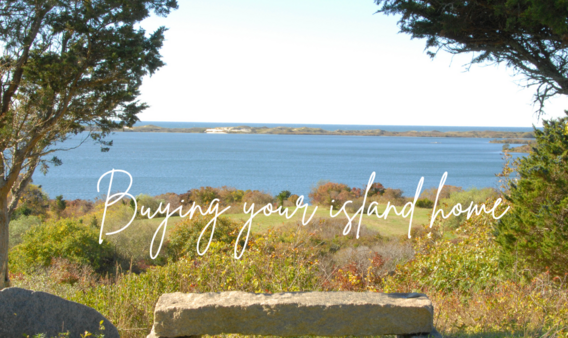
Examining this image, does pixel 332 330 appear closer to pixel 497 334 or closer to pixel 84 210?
pixel 497 334

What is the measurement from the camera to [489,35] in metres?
8.10

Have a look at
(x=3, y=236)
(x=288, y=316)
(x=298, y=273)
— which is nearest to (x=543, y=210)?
(x=298, y=273)

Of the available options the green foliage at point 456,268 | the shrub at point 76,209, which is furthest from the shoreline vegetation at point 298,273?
the shrub at point 76,209

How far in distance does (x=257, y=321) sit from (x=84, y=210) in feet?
85.1

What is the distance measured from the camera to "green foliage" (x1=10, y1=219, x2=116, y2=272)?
13211mm

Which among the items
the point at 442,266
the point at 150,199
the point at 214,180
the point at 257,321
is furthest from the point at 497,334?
the point at 214,180

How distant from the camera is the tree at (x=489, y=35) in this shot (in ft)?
24.9

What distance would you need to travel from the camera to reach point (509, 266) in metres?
7.50

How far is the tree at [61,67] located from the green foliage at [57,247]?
4318mm

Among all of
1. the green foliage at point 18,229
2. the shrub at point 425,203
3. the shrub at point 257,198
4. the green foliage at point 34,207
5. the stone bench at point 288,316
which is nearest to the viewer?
the stone bench at point 288,316

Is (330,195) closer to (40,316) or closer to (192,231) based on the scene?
(192,231)

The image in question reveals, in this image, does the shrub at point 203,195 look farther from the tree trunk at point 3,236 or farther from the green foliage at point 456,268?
the green foliage at point 456,268

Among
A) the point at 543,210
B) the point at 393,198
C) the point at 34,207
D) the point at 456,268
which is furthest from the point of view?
the point at 393,198

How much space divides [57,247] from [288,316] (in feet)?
38.6
